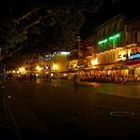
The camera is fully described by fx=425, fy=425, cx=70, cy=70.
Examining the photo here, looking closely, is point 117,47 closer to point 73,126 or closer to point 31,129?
point 73,126

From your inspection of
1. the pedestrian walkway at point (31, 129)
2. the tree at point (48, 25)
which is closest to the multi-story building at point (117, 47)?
the tree at point (48, 25)

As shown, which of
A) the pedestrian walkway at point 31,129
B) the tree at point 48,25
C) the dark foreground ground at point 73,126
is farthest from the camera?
the tree at point 48,25

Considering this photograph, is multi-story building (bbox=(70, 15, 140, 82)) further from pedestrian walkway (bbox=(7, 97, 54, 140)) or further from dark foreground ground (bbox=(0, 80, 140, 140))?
pedestrian walkway (bbox=(7, 97, 54, 140))

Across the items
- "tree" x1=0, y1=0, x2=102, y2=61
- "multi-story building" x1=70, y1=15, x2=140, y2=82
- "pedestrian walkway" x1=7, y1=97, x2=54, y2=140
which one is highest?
"multi-story building" x1=70, y1=15, x2=140, y2=82

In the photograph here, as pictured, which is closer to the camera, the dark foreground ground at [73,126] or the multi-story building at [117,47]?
the dark foreground ground at [73,126]

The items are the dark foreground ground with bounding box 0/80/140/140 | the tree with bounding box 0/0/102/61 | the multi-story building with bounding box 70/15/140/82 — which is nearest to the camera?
the dark foreground ground with bounding box 0/80/140/140

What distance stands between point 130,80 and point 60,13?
176 feet

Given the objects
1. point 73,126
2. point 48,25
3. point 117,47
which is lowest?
point 73,126

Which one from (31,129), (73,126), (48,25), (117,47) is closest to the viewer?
(31,129)

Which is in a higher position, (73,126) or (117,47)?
(117,47)

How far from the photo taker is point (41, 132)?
12859 millimetres

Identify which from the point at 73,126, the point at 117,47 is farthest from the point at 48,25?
the point at 117,47

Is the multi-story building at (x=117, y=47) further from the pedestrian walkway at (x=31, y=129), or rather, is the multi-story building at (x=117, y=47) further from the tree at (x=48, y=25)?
the pedestrian walkway at (x=31, y=129)

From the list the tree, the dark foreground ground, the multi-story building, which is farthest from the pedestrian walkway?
the multi-story building
